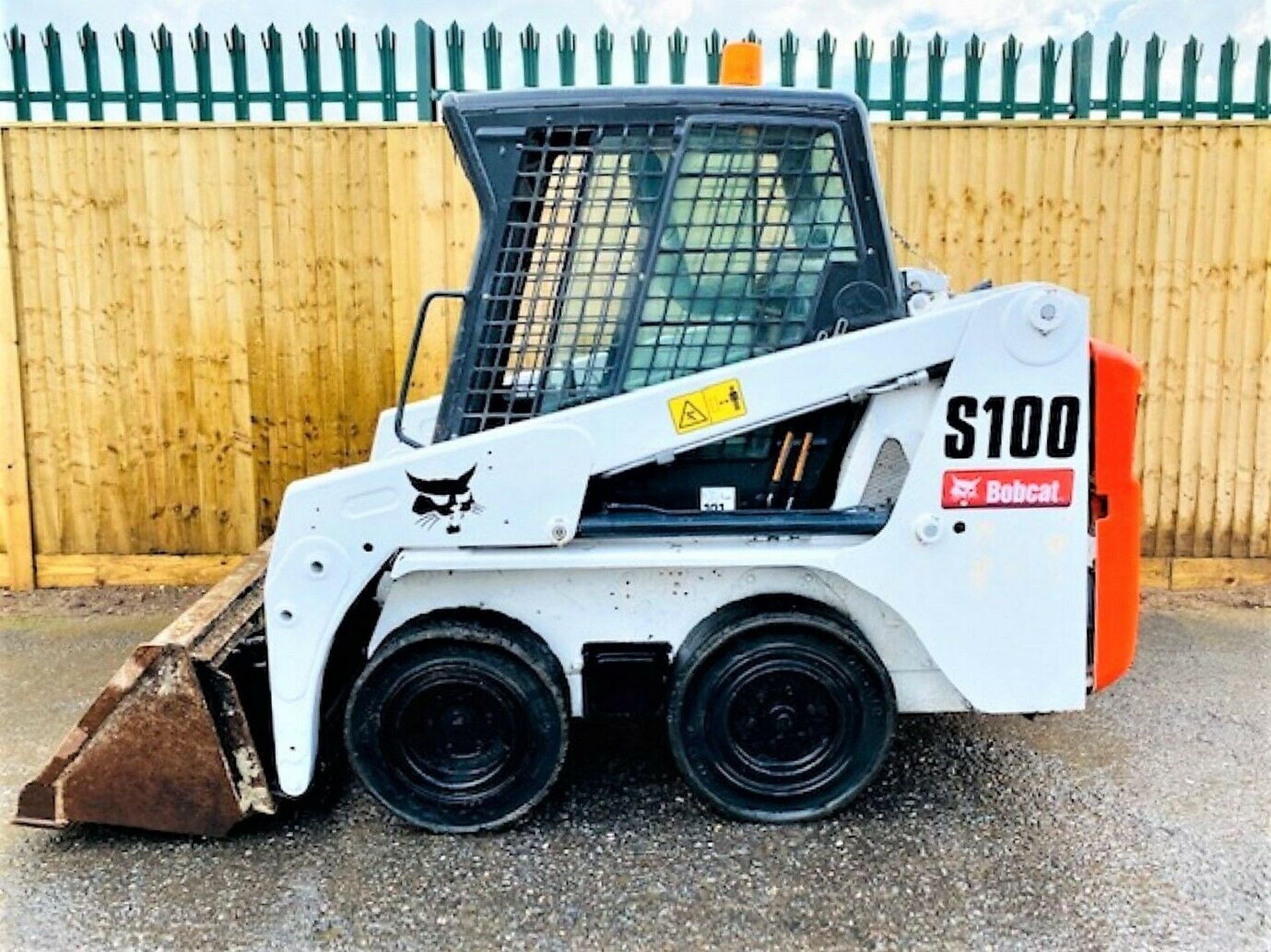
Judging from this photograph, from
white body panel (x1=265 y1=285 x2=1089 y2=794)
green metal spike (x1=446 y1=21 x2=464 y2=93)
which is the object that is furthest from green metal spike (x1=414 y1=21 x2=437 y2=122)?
white body panel (x1=265 y1=285 x2=1089 y2=794)

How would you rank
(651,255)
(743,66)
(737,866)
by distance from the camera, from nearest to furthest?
(737,866)
(651,255)
(743,66)

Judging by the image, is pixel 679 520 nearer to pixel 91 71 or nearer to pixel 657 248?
Result: pixel 657 248

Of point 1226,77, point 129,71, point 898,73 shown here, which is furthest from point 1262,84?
point 129,71

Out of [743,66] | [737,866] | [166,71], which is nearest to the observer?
[737,866]

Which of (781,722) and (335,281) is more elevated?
(335,281)

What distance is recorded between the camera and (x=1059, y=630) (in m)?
3.33

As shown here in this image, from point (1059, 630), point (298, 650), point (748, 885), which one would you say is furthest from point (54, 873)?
point (1059, 630)

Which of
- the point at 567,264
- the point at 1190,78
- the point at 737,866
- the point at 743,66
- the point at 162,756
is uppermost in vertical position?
the point at 1190,78

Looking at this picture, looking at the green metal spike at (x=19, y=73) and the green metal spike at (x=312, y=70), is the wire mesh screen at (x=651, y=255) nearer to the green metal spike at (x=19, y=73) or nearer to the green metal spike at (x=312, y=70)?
the green metal spike at (x=312, y=70)

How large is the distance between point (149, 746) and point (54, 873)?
437 mm

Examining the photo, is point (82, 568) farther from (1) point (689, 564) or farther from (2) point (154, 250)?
(1) point (689, 564)

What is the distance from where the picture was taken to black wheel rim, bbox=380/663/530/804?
3.32 meters

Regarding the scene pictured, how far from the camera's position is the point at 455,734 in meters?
3.35

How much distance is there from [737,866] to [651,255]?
178cm
